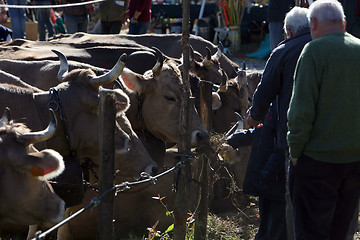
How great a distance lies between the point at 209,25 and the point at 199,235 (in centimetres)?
1301

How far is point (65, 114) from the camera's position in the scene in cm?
467

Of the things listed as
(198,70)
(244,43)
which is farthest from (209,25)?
(198,70)

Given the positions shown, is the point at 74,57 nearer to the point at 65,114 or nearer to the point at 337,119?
the point at 65,114

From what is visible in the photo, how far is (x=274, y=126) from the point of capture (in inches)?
189

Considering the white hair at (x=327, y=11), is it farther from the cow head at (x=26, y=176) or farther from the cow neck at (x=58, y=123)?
the cow neck at (x=58, y=123)

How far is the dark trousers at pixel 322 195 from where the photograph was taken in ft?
12.4

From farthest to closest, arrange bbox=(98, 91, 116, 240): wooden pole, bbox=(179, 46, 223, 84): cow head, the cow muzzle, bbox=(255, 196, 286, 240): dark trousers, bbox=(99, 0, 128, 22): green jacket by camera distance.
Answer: bbox=(99, 0, 128, 22): green jacket → bbox=(179, 46, 223, 84): cow head → the cow muzzle → bbox=(255, 196, 286, 240): dark trousers → bbox=(98, 91, 116, 240): wooden pole

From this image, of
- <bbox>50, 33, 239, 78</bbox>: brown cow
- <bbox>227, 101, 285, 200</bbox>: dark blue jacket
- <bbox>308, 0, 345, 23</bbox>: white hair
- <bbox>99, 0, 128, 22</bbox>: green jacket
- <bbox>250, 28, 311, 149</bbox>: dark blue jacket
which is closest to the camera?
<bbox>308, 0, 345, 23</bbox>: white hair

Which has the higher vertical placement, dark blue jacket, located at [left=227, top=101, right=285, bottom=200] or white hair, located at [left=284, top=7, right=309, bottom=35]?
white hair, located at [left=284, top=7, right=309, bottom=35]

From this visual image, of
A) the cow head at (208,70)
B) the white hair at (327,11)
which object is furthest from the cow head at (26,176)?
the cow head at (208,70)

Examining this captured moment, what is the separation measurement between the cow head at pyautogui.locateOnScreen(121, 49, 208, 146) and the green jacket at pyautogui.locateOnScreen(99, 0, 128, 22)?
642 centimetres

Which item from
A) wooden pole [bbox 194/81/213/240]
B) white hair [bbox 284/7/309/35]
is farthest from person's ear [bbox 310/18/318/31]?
wooden pole [bbox 194/81/213/240]

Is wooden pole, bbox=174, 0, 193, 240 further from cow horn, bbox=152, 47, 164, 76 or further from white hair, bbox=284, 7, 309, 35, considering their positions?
cow horn, bbox=152, 47, 164, 76

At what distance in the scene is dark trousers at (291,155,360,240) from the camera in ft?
12.4
